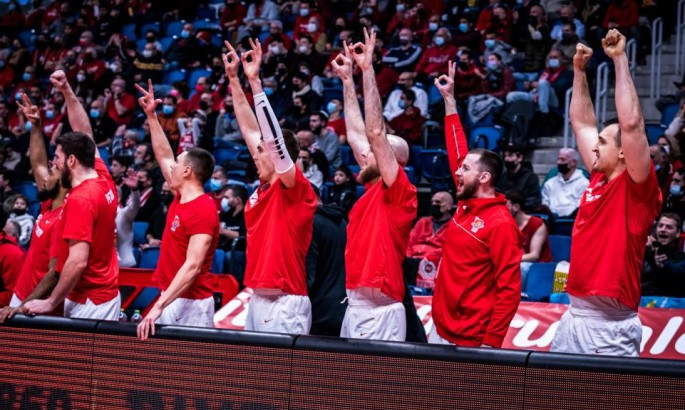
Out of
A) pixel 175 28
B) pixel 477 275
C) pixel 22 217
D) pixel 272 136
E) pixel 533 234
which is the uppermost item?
pixel 175 28

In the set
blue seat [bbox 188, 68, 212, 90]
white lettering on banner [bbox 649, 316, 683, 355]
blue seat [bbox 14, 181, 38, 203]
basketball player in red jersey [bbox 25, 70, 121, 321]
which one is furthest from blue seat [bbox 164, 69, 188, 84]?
white lettering on banner [bbox 649, 316, 683, 355]

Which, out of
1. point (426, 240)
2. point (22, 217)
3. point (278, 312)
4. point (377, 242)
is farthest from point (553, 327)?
point (22, 217)

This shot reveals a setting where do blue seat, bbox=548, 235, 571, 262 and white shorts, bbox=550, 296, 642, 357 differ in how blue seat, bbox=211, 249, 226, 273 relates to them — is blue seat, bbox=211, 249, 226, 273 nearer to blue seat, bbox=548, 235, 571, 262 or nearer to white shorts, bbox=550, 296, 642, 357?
blue seat, bbox=548, 235, 571, 262

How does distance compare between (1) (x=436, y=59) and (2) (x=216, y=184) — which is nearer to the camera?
(2) (x=216, y=184)

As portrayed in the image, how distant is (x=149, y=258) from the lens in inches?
451

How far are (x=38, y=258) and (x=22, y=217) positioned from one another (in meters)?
6.76

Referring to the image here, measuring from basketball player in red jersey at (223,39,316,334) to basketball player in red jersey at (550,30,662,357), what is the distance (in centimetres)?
170

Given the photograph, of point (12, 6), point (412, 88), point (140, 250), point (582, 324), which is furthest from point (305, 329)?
point (12, 6)

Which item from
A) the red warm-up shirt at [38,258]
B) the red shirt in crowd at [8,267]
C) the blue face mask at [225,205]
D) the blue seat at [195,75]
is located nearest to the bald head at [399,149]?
the red warm-up shirt at [38,258]

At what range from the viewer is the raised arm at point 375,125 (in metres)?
5.71

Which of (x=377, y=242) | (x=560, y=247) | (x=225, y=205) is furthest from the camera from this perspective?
(x=225, y=205)

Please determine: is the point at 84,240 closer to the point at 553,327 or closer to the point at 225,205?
the point at 553,327

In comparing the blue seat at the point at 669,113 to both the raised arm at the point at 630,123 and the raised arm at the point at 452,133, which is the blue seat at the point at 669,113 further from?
the raised arm at the point at 630,123

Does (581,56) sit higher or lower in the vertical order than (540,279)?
higher
